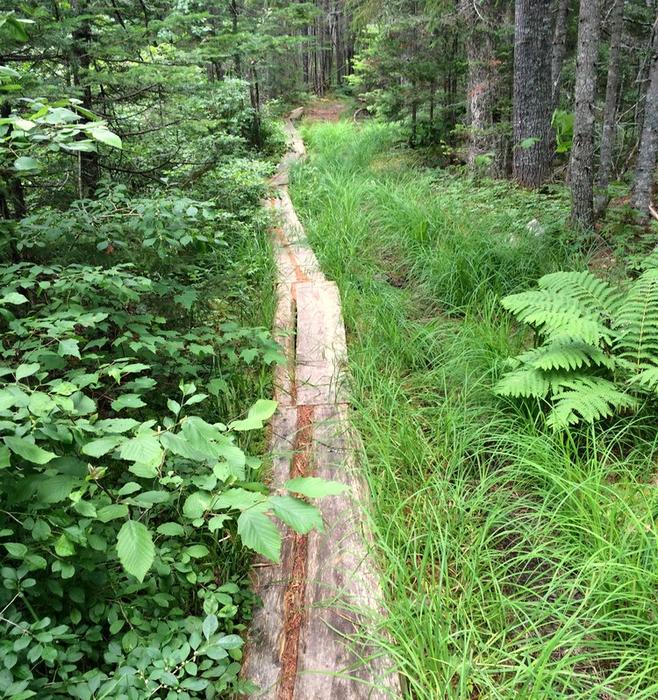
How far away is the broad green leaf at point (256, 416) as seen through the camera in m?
1.36

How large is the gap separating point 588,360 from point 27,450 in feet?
8.74

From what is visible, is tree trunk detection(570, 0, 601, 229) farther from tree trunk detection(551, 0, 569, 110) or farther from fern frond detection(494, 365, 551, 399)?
tree trunk detection(551, 0, 569, 110)

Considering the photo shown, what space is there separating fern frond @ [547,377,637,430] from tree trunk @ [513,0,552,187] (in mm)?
4914

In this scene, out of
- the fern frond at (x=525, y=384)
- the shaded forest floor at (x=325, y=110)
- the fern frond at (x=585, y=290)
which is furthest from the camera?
the shaded forest floor at (x=325, y=110)

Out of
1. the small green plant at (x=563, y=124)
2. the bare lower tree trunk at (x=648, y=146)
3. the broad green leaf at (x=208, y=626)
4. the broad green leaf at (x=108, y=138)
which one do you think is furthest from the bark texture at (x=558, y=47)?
the broad green leaf at (x=208, y=626)

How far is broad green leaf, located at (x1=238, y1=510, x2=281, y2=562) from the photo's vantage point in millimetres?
1159

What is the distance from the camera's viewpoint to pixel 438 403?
2963 millimetres

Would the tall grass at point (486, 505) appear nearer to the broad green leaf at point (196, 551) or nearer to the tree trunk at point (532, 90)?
Result: the broad green leaf at point (196, 551)

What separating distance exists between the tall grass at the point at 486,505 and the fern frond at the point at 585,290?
457 mm

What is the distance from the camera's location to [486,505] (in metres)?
2.30

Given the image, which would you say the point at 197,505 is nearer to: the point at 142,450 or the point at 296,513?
the point at 142,450

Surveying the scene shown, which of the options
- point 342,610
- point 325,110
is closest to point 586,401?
point 342,610

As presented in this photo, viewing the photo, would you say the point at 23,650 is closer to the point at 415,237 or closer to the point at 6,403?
the point at 6,403

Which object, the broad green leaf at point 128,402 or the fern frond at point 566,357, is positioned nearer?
the broad green leaf at point 128,402
